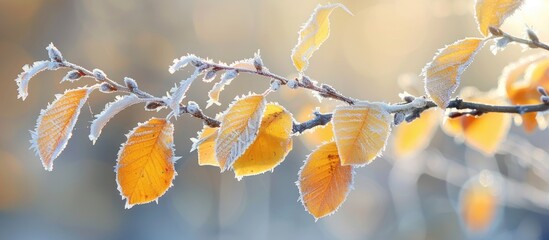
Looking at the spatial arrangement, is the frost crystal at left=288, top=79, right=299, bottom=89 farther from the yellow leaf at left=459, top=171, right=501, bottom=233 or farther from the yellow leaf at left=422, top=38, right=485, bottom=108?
the yellow leaf at left=459, top=171, right=501, bottom=233

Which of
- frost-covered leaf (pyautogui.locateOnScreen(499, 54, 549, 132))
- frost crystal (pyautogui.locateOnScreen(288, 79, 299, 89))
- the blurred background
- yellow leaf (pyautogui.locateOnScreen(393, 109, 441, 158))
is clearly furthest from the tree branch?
the blurred background

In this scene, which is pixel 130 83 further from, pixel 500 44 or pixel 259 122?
pixel 500 44

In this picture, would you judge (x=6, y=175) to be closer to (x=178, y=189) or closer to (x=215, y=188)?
(x=178, y=189)

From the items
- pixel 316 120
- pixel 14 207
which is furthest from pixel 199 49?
pixel 316 120

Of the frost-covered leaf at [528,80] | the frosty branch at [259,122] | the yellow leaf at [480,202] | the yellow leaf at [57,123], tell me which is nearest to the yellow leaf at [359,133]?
the frosty branch at [259,122]

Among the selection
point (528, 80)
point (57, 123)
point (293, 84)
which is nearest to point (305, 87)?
point (293, 84)

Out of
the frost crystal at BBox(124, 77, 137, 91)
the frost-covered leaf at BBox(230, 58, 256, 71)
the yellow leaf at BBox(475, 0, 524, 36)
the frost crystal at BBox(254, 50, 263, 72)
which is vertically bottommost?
the yellow leaf at BBox(475, 0, 524, 36)
